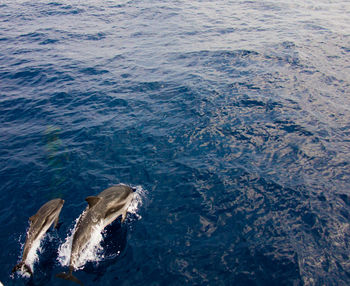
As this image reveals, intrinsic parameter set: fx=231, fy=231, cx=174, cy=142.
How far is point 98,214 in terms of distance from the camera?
891 centimetres

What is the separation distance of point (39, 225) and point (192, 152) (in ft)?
25.6

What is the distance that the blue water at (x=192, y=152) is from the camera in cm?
822

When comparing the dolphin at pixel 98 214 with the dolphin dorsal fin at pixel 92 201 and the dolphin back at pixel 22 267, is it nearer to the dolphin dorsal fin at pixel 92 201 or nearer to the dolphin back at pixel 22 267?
the dolphin dorsal fin at pixel 92 201

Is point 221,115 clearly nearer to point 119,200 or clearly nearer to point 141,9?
point 119,200

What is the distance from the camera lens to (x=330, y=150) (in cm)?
1237

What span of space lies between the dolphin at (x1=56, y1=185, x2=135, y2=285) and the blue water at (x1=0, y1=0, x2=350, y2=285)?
64 cm

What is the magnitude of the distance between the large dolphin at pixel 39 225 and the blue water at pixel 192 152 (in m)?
0.46

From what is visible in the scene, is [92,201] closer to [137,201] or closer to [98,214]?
[98,214]

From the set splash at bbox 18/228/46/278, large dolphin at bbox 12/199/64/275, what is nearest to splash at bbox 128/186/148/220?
large dolphin at bbox 12/199/64/275

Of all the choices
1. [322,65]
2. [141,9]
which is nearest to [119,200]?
[322,65]

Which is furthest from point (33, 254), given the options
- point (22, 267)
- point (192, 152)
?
point (192, 152)

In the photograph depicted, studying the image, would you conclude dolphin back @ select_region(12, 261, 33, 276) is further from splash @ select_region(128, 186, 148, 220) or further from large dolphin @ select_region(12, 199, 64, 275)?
splash @ select_region(128, 186, 148, 220)

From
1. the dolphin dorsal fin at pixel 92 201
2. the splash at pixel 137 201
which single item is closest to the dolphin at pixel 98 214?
the dolphin dorsal fin at pixel 92 201

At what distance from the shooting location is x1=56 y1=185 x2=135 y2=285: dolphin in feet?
26.2
